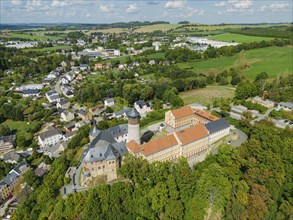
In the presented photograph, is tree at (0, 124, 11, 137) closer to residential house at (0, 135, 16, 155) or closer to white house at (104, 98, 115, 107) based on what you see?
residential house at (0, 135, 16, 155)

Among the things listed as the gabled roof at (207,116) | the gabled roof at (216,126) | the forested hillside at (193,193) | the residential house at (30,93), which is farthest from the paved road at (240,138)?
the residential house at (30,93)

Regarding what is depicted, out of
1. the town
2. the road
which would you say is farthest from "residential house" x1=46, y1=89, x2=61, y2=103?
the road

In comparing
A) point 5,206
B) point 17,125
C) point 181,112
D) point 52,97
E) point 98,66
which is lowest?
point 17,125

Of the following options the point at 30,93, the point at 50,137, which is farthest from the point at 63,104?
the point at 50,137

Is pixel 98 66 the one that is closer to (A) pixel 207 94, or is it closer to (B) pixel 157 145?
(A) pixel 207 94

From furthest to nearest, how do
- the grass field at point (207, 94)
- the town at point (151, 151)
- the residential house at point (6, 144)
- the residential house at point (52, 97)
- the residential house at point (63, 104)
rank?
the residential house at point (52, 97)
the residential house at point (63, 104)
the grass field at point (207, 94)
the residential house at point (6, 144)
the town at point (151, 151)

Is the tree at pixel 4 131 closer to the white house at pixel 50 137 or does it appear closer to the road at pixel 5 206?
the white house at pixel 50 137

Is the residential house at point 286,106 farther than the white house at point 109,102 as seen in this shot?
No
